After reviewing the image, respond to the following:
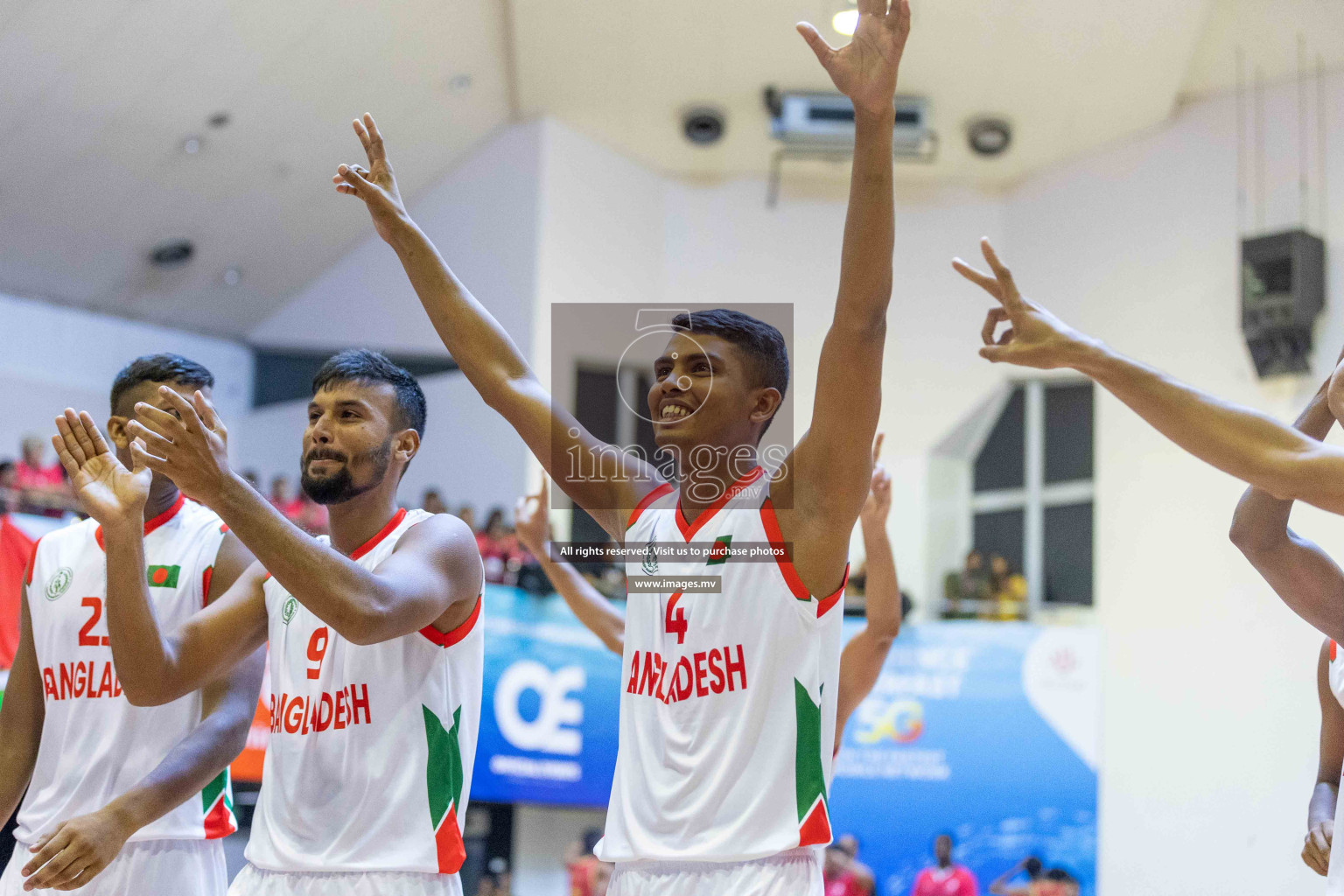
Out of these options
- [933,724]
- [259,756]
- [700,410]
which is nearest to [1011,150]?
[933,724]

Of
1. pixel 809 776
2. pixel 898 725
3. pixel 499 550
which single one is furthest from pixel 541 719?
pixel 809 776

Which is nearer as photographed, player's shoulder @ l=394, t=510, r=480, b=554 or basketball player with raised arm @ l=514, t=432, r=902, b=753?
player's shoulder @ l=394, t=510, r=480, b=554

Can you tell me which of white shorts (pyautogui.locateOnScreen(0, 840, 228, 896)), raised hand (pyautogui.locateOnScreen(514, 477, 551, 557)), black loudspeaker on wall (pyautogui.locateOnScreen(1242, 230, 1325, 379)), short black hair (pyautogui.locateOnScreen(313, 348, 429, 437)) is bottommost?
white shorts (pyautogui.locateOnScreen(0, 840, 228, 896))

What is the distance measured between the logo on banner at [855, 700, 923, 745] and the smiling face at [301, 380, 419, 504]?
8247 millimetres

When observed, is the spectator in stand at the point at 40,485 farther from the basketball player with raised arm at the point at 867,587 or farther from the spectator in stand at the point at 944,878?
the spectator in stand at the point at 944,878

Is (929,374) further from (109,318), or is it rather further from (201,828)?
(201,828)

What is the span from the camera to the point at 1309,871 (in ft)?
34.0

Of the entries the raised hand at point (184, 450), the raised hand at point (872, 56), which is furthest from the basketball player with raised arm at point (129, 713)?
the raised hand at point (872, 56)

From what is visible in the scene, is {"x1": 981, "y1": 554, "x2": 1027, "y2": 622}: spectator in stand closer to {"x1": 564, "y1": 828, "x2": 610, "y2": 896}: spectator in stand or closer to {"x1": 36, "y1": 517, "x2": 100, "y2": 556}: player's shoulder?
{"x1": 564, "y1": 828, "x2": 610, "y2": 896}: spectator in stand

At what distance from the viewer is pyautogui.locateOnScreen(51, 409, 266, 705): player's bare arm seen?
2.90m

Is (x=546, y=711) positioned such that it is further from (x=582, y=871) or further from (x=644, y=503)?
(x=644, y=503)

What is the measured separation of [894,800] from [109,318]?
9777 mm

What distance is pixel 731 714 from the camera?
2562mm

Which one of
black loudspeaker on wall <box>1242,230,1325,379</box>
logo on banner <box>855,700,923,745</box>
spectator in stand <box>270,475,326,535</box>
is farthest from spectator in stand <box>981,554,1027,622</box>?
spectator in stand <box>270,475,326,535</box>
